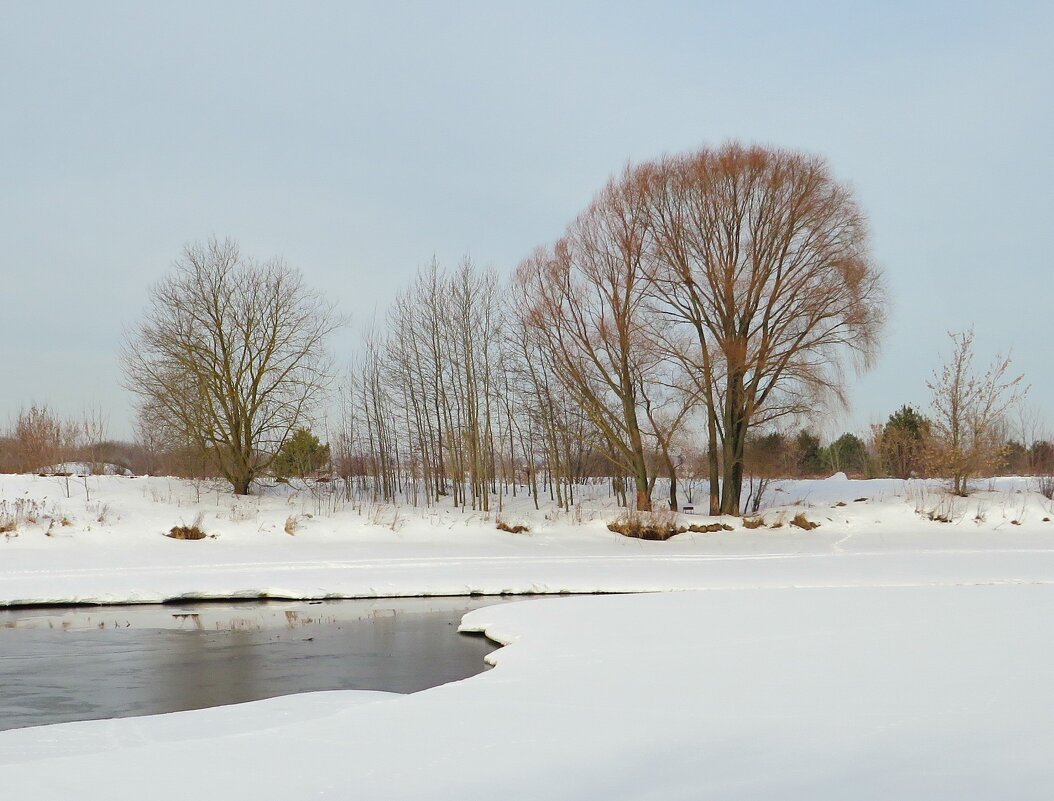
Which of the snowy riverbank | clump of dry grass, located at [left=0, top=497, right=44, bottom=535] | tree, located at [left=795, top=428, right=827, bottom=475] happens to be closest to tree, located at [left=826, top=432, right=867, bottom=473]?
tree, located at [left=795, top=428, right=827, bottom=475]

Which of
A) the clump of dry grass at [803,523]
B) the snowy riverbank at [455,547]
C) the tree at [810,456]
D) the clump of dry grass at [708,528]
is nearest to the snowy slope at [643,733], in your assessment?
the snowy riverbank at [455,547]

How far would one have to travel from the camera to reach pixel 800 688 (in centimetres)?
779

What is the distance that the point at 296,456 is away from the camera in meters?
29.8

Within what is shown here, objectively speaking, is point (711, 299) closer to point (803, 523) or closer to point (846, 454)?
point (803, 523)

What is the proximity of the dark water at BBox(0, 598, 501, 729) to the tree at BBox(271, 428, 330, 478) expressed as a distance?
44.4 feet

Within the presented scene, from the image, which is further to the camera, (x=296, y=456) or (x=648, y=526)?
(x=296, y=456)

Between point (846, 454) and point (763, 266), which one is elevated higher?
point (763, 266)

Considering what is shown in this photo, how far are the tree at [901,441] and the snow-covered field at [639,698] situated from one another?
17.6 metres

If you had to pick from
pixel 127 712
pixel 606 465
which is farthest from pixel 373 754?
pixel 606 465

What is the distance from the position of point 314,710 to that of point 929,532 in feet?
74.1

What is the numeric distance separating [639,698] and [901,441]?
1292 inches

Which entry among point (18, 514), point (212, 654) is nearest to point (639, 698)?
point (212, 654)

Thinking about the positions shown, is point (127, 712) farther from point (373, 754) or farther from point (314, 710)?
point (373, 754)

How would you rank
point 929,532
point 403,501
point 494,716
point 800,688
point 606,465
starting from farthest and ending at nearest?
point 606,465, point 403,501, point 929,532, point 800,688, point 494,716
